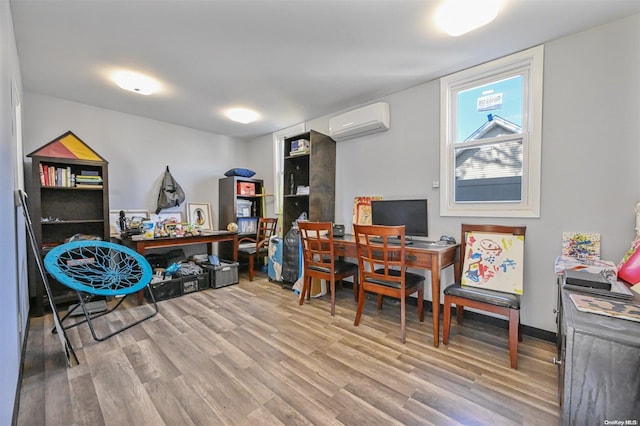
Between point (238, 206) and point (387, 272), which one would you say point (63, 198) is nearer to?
point (238, 206)

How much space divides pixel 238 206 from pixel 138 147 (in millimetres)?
1689

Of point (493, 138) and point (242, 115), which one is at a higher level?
point (242, 115)

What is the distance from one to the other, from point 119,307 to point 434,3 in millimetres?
4064

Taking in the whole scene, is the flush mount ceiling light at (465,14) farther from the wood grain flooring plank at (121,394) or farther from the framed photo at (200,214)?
the framed photo at (200,214)

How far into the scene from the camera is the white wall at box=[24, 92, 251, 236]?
128 inches

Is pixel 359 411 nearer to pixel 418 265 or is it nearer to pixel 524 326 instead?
pixel 418 265

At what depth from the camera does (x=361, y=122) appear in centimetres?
321

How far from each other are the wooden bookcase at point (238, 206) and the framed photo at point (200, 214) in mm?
203

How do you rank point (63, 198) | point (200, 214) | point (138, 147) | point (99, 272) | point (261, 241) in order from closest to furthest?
point (99, 272)
point (63, 198)
point (138, 147)
point (261, 241)
point (200, 214)

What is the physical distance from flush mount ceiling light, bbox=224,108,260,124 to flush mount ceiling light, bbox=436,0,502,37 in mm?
2603

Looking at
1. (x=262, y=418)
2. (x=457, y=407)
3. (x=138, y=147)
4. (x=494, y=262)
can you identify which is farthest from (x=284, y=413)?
(x=138, y=147)

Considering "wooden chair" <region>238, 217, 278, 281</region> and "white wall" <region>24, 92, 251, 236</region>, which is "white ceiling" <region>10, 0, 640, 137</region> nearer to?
"white wall" <region>24, 92, 251, 236</region>

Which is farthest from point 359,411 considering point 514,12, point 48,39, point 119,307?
point 48,39

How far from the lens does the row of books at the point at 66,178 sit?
290cm
